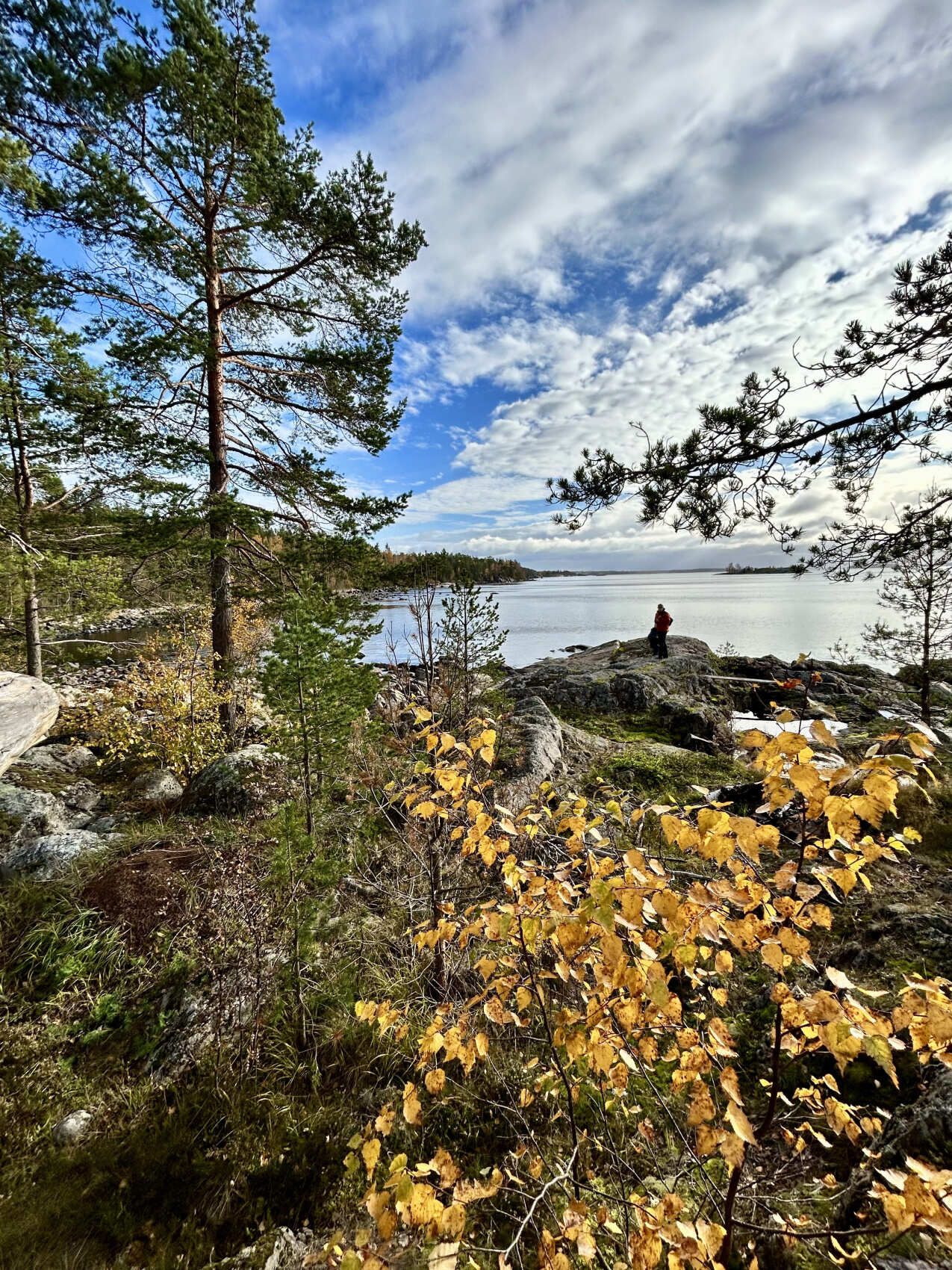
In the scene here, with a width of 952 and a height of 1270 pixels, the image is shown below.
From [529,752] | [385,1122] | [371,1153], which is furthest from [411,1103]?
[529,752]

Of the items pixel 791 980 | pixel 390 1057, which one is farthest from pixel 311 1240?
pixel 791 980

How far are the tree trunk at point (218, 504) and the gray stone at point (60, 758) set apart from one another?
2.14 m

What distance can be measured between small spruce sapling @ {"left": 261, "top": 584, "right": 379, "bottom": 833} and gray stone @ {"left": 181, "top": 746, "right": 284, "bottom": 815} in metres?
2.22

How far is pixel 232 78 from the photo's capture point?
6430 mm

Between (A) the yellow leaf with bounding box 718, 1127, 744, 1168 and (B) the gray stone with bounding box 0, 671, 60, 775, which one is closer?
(A) the yellow leaf with bounding box 718, 1127, 744, 1168

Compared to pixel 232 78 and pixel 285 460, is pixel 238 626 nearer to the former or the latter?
pixel 285 460

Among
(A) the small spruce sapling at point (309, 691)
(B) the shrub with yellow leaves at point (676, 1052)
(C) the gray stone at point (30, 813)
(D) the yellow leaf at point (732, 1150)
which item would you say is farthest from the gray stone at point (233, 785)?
(D) the yellow leaf at point (732, 1150)

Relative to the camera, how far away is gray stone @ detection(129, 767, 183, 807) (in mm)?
6637

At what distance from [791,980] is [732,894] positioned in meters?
3.21

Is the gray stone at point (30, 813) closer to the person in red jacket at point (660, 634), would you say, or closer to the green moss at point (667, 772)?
the green moss at point (667, 772)

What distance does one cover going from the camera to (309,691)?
11.4 ft

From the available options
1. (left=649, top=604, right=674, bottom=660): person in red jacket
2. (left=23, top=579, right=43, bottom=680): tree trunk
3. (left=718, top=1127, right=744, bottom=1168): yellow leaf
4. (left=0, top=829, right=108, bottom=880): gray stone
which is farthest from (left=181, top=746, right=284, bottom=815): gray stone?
(left=649, top=604, right=674, bottom=660): person in red jacket

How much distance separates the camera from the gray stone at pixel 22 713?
4.14m

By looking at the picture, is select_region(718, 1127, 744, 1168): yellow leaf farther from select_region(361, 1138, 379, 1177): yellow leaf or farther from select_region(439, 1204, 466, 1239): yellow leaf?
select_region(361, 1138, 379, 1177): yellow leaf
